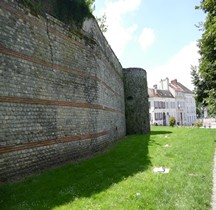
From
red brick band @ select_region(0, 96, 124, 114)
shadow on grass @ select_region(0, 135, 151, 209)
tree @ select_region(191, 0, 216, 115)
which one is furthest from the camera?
tree @ select_region(191, 0, 216, 115)

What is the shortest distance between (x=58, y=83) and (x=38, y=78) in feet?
3.84

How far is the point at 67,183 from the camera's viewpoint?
7012mm

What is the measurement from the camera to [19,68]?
26.5 ft

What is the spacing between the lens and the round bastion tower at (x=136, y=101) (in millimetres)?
24172

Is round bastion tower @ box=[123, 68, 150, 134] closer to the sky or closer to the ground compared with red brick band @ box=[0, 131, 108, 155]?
closer to the sky

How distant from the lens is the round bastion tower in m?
24.2

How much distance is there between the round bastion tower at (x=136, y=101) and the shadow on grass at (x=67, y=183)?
45.9 ft

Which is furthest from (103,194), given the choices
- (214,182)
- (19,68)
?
(19,68)

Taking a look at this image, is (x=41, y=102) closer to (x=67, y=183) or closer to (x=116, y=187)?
(x=67, y=183)

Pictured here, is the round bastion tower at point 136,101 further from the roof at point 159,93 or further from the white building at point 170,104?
the roof at point 159,93

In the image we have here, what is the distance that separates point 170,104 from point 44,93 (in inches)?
1797

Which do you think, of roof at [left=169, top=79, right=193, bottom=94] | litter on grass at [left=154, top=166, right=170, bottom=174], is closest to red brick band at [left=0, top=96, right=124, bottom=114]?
litter on grass at [left=154, top=166, right=170, bottom=174]

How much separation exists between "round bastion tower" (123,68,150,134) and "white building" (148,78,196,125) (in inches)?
881

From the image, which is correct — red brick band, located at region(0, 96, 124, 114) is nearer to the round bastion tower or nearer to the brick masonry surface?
the brick masonry surface
